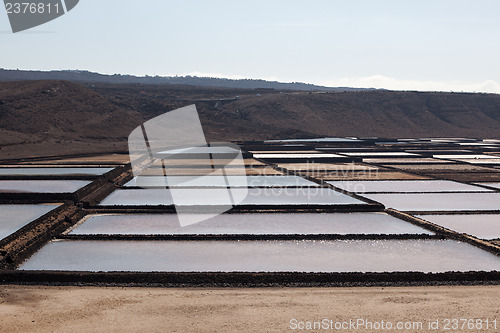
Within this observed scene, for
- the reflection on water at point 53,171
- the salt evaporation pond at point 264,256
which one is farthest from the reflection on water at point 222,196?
the salt evaporation pond at point 264,256

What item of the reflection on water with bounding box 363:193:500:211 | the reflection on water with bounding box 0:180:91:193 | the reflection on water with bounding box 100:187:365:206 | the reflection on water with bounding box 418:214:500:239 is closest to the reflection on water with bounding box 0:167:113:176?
the reflection on water with bounding box 0:180:91:193

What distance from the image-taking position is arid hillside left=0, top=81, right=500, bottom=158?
4738cm

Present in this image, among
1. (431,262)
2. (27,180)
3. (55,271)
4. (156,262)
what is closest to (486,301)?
(431,262)

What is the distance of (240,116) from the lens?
215 ft

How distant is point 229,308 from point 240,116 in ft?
186

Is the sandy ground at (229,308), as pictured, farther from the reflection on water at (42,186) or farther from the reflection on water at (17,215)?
the reflection on water at (42,186)

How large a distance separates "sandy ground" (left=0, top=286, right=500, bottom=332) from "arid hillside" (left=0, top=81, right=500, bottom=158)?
91.5ft

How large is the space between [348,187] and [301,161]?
381 inches

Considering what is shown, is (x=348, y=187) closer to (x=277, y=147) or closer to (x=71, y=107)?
(x=277, y=147)

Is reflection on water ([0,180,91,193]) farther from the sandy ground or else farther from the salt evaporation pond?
the sandy ground

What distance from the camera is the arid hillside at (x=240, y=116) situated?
47.4 metres

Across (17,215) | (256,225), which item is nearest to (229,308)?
(256,225)

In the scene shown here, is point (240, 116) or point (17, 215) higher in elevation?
point (240, 116)

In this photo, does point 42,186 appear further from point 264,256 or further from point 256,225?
point 264,256
